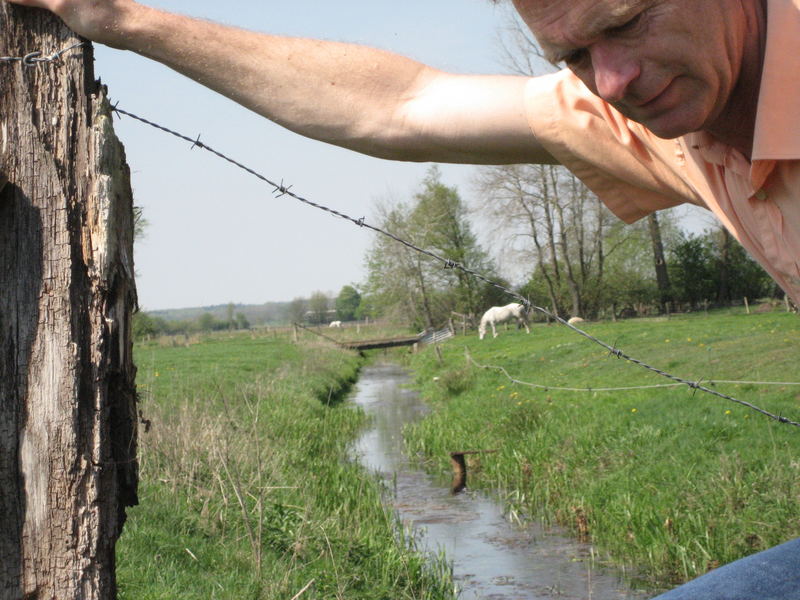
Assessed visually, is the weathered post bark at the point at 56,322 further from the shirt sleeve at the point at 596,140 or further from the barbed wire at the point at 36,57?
the shirt sleeve at the point at 596,140

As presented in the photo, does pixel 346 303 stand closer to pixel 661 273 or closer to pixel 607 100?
pixel 661 273

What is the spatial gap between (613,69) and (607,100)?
0.18ft

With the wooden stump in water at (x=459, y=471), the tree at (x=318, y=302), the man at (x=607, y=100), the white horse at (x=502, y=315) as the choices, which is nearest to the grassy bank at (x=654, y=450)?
the wooden stump in water at (x=459, y=471)

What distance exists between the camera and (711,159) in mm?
1693

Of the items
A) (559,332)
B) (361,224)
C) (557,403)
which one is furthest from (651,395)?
(559,332)

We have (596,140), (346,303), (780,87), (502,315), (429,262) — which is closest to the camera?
(780,87)

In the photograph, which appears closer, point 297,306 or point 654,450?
point 654,450

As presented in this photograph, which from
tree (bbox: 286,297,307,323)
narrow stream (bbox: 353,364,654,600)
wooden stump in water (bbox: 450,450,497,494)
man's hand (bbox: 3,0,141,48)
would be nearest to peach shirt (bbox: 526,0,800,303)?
man's hand (bbox: 3,0,141,48)

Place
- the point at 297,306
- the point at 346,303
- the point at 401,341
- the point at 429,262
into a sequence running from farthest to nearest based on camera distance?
the point at 346,303, the point at 297,306, the point at 429,262, the point at 401,341

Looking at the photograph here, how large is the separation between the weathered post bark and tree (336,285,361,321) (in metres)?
88.9

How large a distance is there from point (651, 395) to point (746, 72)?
10287mm

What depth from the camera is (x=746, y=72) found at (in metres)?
1.55

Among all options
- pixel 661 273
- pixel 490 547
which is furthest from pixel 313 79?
pixel 661 273

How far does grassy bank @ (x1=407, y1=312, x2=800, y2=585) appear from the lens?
6516mm
